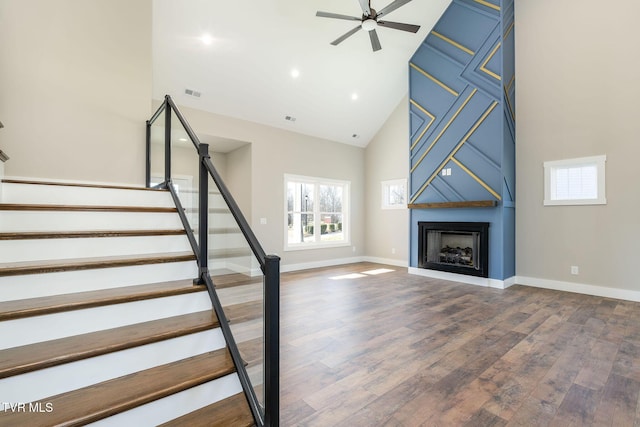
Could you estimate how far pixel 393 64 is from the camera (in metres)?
6.11

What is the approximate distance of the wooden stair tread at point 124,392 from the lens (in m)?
1.21

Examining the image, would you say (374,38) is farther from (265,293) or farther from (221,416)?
(221,416)

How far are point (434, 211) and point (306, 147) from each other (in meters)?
3.35

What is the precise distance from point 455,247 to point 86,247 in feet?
18.5

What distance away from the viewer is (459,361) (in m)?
2.42

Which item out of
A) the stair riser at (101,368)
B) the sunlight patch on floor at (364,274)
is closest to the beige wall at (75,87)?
the stair riser at (101,368)

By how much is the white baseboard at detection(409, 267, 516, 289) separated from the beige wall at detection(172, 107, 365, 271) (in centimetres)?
225

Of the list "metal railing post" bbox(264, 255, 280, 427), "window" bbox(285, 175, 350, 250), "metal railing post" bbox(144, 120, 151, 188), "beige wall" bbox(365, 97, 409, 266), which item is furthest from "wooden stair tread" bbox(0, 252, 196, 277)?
"beige wall" bbox(365, 97, 409, 266)

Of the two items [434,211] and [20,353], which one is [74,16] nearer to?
[20,353]

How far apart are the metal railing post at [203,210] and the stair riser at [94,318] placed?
0.91 ft

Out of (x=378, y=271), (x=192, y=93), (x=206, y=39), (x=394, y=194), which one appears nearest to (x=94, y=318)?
(x=206, y=39)

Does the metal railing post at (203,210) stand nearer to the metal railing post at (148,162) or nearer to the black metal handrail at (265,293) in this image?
the black metal handrail at (265,293)

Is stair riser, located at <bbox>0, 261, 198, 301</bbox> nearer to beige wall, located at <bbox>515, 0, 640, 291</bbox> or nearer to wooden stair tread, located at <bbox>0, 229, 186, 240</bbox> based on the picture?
wooden stair tread, located at <bbox>0, 229, 186, 240</bbox>

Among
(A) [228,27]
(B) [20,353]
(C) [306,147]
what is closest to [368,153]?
(C) [306,147]
